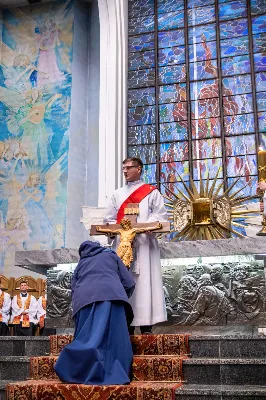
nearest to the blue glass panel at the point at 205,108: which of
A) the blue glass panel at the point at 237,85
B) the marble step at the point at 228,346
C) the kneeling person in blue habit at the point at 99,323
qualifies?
the blue glass panel at the point at 237,85

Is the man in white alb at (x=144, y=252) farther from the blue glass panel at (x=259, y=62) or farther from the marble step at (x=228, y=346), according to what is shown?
the blue glass panel at (x=259, y=62)

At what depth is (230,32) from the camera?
39.4ft

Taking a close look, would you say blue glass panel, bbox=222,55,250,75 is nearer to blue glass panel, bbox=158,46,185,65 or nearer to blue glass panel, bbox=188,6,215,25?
blue glass panel, bbox=158,46,185,65

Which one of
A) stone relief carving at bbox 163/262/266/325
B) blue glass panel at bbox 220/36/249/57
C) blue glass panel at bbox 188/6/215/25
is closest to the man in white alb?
stone relief carving at bbox 163/262/266/325

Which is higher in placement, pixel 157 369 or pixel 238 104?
pixel 238 104

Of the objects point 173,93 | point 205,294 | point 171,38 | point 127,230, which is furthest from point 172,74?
point 127,230

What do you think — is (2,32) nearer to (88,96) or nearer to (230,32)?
(88,96)

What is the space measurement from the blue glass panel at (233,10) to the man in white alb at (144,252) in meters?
7.12

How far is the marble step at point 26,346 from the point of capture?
5.51 metres

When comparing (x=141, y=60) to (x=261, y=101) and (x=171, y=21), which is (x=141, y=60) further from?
(x=261, y=101)

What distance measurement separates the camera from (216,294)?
20.4ft

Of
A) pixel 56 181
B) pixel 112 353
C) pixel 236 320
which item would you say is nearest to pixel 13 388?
pixel 112 353

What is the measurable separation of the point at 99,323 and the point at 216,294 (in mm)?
2014

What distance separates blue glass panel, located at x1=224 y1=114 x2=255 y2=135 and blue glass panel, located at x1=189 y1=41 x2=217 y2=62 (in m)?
1.46
